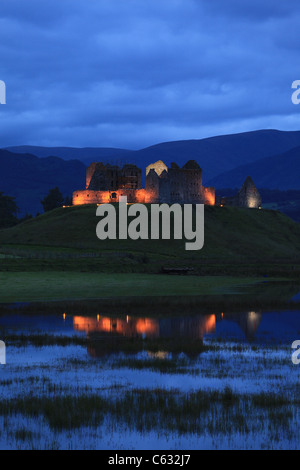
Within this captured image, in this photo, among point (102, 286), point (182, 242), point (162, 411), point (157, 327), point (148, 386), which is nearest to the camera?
point (162, 411)

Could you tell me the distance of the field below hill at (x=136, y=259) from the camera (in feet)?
213

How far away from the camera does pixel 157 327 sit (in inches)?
1607

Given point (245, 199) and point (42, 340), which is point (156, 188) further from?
point (42, 340)

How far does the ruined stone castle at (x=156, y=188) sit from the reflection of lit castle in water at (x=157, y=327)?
120341mm

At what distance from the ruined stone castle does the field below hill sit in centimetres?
950

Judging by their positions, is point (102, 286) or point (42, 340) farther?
point (102, 286)

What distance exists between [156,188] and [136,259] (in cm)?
7215

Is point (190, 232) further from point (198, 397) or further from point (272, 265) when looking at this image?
point (198, 397)

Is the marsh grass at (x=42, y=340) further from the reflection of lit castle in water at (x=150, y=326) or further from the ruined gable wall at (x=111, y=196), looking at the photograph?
the ruined gable wall at (x=111, y=196)

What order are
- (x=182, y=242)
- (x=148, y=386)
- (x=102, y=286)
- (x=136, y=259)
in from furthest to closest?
(x=182, y=242)
(x=136, y=259)
(x=102, y=286)
(x=148, y=386)

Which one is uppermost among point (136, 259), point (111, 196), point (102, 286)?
point (111, 196)

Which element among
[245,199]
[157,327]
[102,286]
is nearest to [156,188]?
[245,199]

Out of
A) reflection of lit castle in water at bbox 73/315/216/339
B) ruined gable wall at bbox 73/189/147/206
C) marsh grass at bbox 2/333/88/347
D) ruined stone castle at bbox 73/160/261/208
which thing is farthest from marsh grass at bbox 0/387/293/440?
ruined gable wall at bbox 73/189/147/206

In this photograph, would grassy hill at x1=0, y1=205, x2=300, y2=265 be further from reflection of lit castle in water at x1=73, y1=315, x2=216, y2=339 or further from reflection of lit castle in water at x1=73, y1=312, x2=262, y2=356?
reflection of lit castle in water at x1=73, y1=315, x2=216, y2=339
